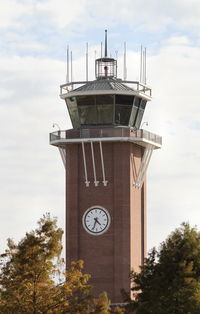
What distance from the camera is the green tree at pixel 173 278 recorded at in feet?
300

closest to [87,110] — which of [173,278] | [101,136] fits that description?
[101,136]

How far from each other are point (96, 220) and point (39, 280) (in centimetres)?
2374

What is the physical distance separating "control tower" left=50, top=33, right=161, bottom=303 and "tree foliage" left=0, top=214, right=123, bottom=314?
19272 millimetres

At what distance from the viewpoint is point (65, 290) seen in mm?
89312

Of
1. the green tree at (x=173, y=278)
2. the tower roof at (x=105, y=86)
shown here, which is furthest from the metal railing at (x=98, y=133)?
the green tree at (x=173, y=278)

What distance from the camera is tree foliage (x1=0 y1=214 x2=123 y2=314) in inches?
3455

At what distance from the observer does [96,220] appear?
111438 millimetres

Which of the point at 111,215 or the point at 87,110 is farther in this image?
the point at 87,110

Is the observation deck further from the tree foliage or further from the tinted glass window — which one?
the tree foliage

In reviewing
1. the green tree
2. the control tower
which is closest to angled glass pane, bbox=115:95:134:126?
the control tower

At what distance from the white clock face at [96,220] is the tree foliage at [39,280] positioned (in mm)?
19969

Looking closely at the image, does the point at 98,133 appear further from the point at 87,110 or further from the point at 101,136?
the point at 87,110

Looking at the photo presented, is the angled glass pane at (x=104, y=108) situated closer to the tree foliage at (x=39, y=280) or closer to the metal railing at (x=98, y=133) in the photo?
the metal railing at (x=98, y=133)

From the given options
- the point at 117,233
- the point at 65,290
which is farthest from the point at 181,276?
the point at 117,233
